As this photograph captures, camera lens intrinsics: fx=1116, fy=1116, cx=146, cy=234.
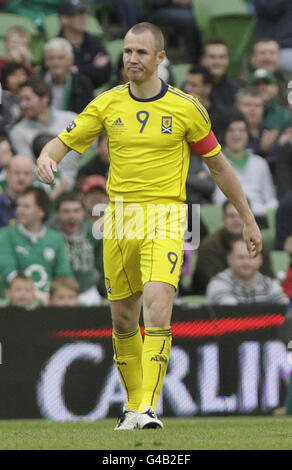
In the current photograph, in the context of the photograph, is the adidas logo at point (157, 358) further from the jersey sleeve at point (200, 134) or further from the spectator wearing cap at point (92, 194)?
the spectator wearing cap at point (92, 194)

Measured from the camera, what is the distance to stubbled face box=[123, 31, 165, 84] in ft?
23.0

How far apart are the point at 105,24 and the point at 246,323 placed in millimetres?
7137

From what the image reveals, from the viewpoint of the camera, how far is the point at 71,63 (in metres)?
13.7

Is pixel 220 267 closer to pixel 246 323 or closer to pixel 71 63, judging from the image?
pixel 246 323

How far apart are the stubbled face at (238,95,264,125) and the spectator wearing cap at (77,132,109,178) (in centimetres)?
224

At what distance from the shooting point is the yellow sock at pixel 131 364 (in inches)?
295

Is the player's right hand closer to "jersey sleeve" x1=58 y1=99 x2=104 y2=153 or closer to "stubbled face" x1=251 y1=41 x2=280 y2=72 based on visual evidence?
"jersey sleeve" x1=58 y1=99 x2=104 y2=153

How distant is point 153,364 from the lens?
22.6 ft

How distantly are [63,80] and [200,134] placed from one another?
6480mm

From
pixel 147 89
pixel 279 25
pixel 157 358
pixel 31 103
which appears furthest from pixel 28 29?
pixel 157 358

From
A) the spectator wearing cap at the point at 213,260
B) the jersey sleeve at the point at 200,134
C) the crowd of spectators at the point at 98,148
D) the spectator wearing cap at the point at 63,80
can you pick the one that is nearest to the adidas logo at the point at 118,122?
the jersey sleeve at the point at 200,134

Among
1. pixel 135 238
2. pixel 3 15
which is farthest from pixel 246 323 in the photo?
pixel 3 15

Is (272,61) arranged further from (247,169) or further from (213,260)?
(213,260)

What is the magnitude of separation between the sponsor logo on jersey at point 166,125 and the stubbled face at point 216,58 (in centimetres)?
735
